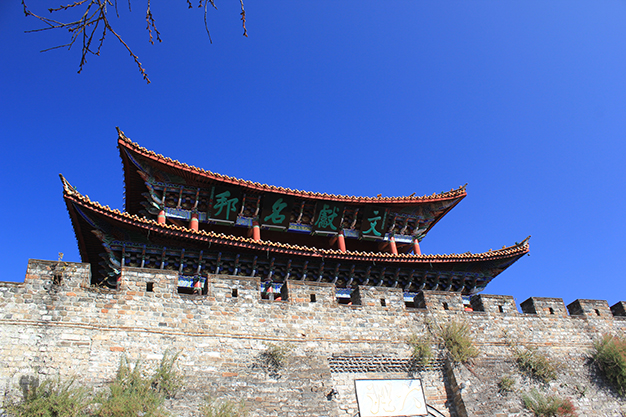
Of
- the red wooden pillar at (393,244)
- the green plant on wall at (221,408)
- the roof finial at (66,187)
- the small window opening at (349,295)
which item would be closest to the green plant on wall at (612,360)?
the small window opening at (349,295)

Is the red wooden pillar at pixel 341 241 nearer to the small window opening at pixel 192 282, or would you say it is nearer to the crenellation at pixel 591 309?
the small window opening at pixel 192 282

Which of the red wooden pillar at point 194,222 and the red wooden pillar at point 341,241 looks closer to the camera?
the red wooden pillar at point 194,222

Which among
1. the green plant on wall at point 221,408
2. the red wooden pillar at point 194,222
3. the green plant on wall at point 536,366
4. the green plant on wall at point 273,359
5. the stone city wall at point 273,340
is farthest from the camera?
the red wooden pillar at point 194,222

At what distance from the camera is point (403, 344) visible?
32.7ft

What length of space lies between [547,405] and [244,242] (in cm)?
730

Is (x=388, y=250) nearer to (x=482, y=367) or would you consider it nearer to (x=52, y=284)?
(x=482, y=367)

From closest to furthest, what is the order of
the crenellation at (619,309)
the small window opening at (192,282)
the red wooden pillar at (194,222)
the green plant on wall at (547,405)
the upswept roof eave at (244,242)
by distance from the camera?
the green plant on wall at (547,405) → the upswept roof eave at (244,242) → the small window opening at (192,282) → the crenellation at (619,309) → the red wooden pillar at (194,222)

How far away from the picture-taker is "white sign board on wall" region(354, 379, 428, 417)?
8984 mm

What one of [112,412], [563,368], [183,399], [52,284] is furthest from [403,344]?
[52,284]

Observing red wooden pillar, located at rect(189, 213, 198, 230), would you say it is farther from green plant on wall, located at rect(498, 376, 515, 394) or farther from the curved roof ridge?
green plant on wall, located at rect(498, 376, 515, 394)

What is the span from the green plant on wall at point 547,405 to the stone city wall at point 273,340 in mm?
193

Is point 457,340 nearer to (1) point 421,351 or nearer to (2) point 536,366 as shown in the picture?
(1) point 421,351

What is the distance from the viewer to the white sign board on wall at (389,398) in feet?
29.5

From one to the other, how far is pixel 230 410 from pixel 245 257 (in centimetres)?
451
